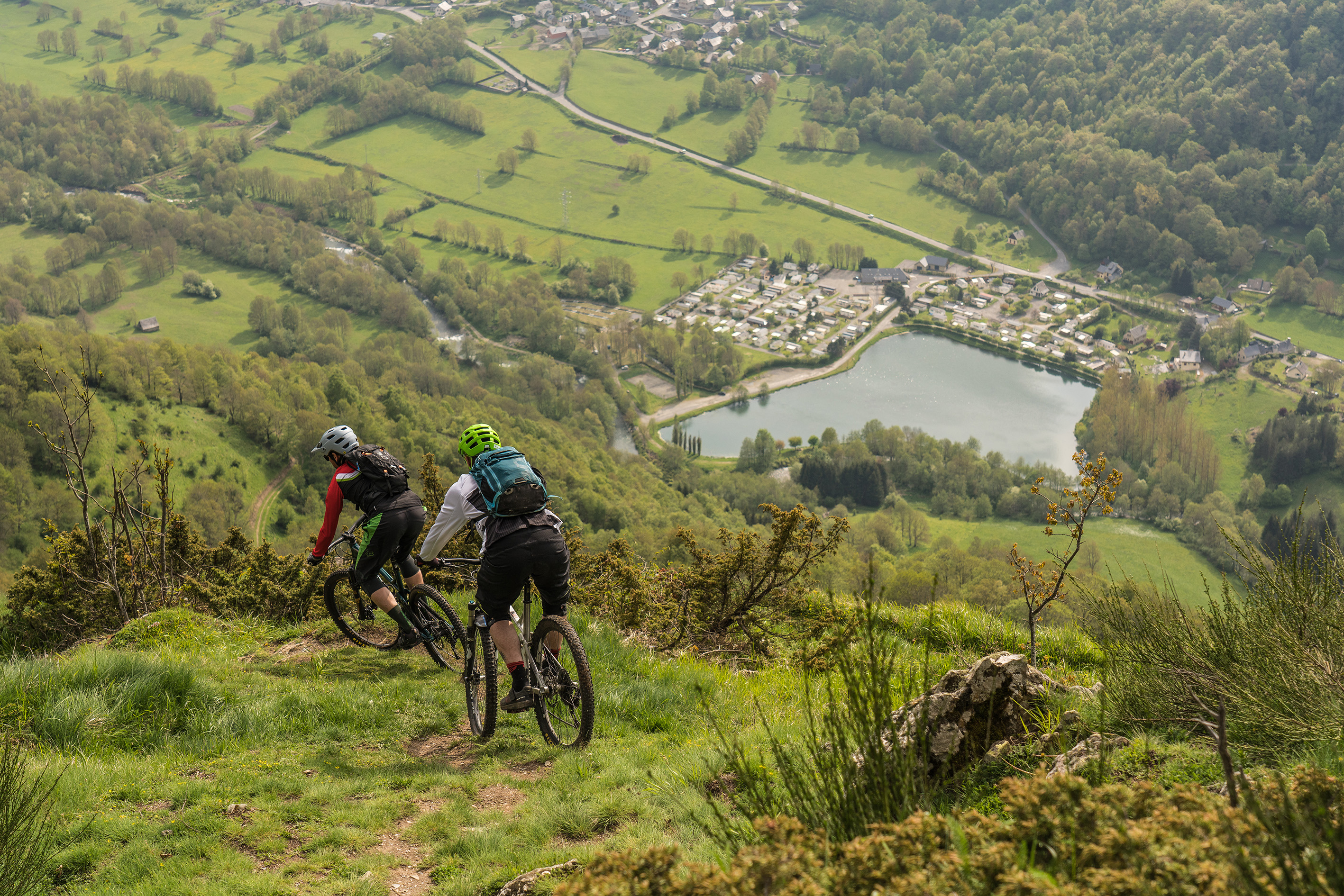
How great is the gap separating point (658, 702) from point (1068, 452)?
271ft

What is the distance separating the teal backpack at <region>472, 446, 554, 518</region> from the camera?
21.5 feet

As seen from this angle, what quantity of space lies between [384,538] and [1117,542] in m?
74.4

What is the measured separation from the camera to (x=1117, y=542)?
70.4 meters

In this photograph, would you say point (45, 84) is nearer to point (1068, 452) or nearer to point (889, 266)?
point (889, 266)

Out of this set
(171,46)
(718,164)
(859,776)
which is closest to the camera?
(859,776)

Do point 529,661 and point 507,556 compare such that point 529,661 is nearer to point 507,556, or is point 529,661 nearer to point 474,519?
point 507,556

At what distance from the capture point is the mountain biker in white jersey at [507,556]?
6.60 metres

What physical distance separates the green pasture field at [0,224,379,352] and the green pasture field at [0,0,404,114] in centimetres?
5666

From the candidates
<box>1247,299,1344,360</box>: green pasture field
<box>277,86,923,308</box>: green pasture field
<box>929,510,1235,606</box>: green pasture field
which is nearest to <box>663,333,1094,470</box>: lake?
<box>929,510,1235,606</box>: green pasture field

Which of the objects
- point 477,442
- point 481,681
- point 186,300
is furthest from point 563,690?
point 186,300

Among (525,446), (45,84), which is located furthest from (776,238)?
(45,84)

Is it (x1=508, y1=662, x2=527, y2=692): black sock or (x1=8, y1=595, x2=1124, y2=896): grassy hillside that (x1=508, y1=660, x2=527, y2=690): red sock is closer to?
(x1=508, y1=662, x2=527, y2=692): black sock

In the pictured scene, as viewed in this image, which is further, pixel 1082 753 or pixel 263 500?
pixel 263 500

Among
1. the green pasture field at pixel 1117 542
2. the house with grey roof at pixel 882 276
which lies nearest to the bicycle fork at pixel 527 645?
the green pasture field at pixel 1117 542
